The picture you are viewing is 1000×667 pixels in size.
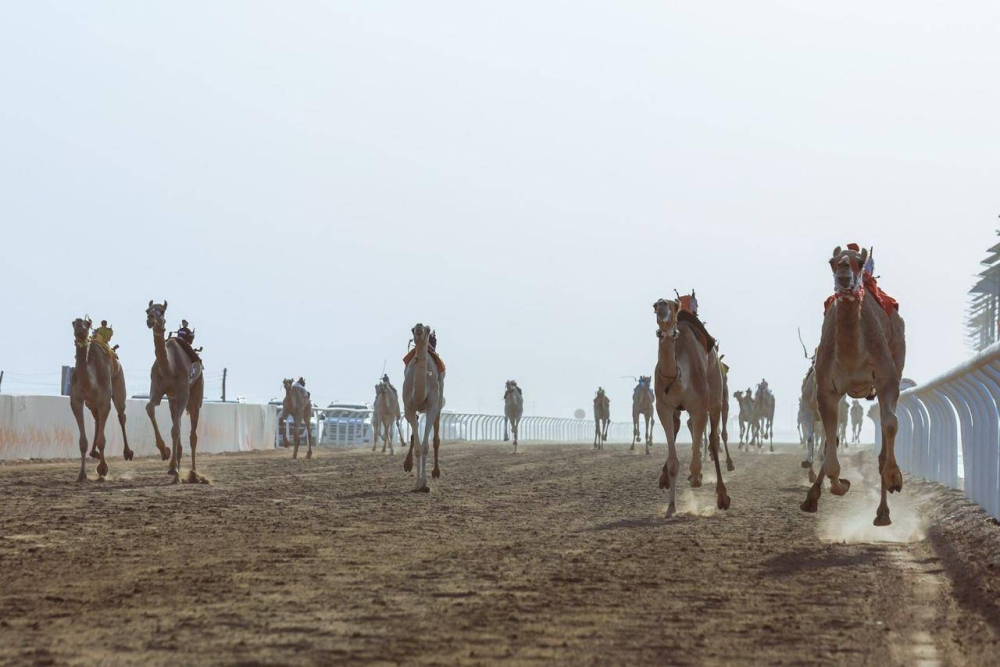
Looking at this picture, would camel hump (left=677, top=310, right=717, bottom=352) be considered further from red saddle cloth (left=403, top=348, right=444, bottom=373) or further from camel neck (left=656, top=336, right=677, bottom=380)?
red saddle cloth (left=403, top=348, right=444, bottom=373)

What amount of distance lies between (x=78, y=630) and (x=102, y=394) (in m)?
15.4

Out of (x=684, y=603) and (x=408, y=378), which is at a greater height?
(x=408, y=378)

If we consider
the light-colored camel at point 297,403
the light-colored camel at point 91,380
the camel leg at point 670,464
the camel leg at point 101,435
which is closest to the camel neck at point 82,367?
the light-colored camel at point 91,380

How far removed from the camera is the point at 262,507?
A: 1595 centimetres

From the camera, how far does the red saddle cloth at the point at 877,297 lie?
1354 cm

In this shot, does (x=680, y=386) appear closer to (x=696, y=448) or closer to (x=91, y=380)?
(x=696, y=448)

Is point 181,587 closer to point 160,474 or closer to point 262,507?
point 262,507

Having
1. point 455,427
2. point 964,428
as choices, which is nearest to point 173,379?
point 964,428

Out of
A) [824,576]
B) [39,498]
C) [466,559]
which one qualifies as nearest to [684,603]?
[824,576]

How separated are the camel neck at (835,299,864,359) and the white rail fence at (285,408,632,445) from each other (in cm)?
3169

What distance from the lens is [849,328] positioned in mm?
12742

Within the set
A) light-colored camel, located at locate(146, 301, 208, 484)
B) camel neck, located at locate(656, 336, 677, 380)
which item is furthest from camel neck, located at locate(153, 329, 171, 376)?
camel neck, located at locate(656, 336, 677, 380)

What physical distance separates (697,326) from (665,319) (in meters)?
1.47

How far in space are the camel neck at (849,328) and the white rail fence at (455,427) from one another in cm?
3169
